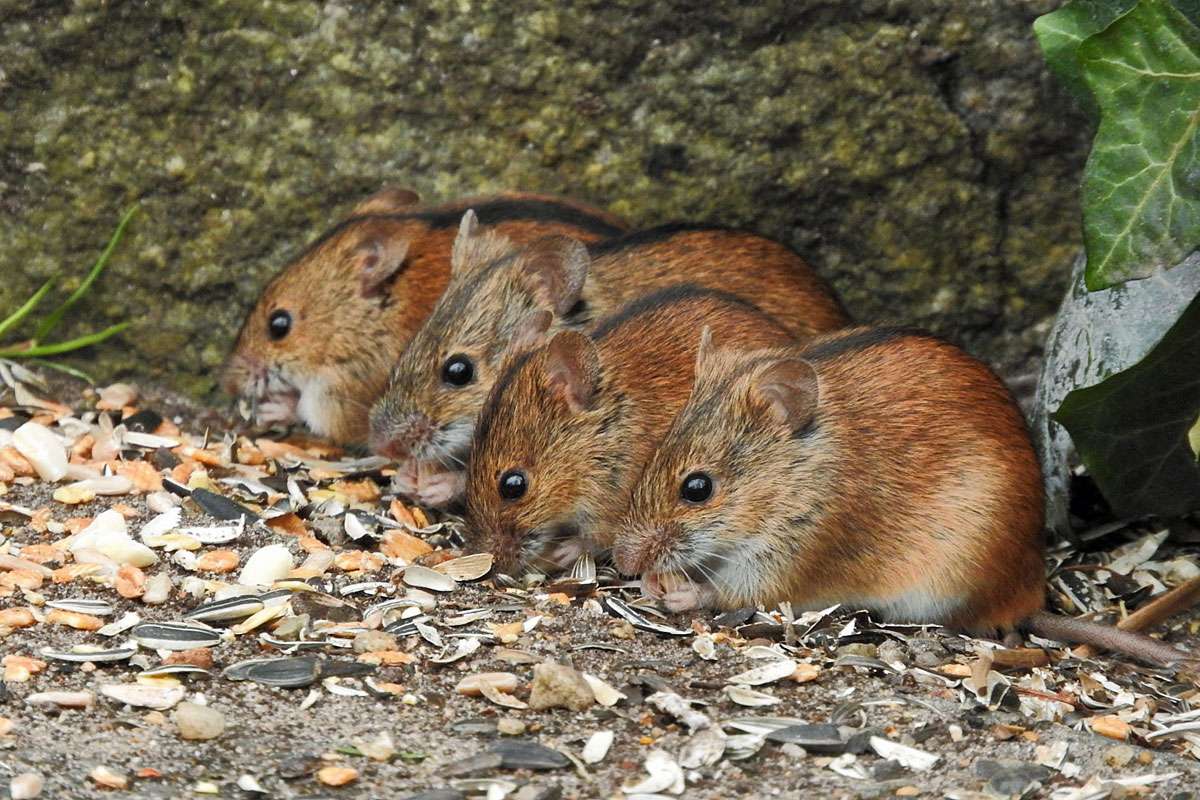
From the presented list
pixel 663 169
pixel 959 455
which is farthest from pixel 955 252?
pixel 959 455

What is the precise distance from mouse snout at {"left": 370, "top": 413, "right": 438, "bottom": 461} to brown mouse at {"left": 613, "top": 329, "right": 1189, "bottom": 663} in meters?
1.13

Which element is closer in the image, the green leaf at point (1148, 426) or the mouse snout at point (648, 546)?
the mouse snout at point (648, 546)

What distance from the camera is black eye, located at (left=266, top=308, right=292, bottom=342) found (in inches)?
285

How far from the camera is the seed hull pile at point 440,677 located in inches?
169

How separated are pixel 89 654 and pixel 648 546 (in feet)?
6.57

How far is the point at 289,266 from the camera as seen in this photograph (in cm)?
727

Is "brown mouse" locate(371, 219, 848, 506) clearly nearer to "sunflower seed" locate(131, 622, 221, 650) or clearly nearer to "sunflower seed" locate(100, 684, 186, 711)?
"sunflower seed" locate(131, 622, 221, 650)

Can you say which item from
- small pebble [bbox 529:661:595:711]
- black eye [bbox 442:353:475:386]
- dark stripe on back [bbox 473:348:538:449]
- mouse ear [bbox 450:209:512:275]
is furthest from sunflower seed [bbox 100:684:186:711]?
mouse ear [bbox 450:209:512:275]

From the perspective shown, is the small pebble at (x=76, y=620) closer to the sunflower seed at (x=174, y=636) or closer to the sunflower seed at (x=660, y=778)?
the sunflower seed at (x=174, y=636)

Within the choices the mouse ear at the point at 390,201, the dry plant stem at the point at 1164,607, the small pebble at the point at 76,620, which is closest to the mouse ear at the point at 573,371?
the mouse ear at the point at 390,201

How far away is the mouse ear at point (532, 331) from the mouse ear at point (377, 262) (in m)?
0.85

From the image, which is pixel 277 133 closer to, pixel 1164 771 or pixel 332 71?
pixel 332 71

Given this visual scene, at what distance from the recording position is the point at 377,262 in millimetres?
7109

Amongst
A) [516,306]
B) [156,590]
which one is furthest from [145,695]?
[516,306]
